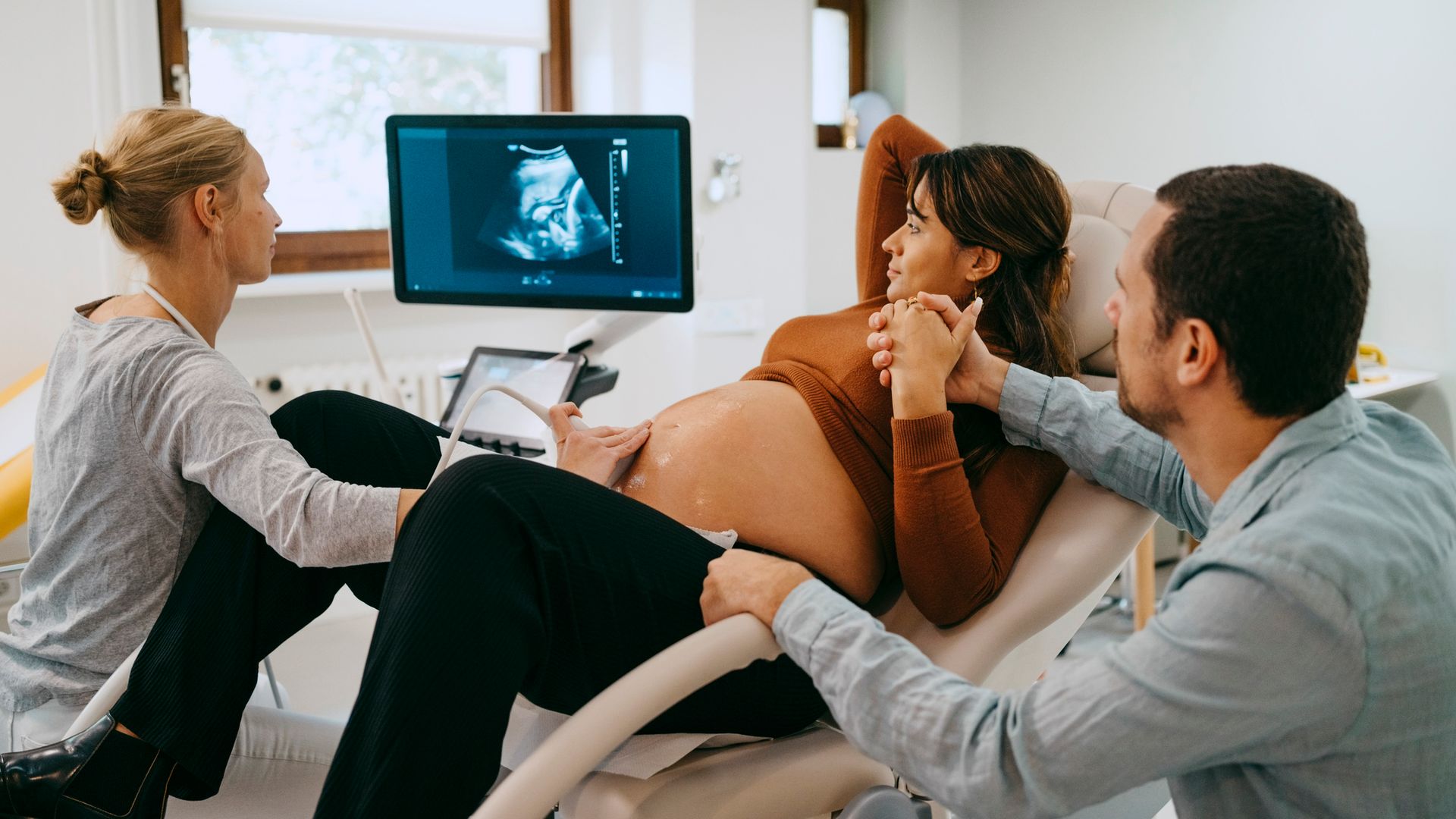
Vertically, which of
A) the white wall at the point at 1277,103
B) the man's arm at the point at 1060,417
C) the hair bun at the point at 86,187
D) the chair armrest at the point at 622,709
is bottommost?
the chair armrest at the point at 622,709

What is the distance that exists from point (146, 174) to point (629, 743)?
872mm

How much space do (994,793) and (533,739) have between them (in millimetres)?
610

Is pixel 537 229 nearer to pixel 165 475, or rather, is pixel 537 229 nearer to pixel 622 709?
pixel 165 475

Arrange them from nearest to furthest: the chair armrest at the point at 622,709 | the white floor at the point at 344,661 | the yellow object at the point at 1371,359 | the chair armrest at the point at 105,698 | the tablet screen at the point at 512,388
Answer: the chair armrest at the point at 622,709
the chair armrest at the point at 105,698
the tablet screen at the point at 512,388
the white floor at the point at 344,661
the yellow object at the point at 1371,359

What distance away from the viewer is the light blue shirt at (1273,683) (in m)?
0.76

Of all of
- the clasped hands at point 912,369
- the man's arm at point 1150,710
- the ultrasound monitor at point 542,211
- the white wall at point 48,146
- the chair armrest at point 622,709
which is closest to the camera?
the man's arm at point 1150,710

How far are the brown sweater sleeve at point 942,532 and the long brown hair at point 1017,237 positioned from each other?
0.88ft

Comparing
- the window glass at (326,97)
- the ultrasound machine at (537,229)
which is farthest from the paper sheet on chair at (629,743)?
the window glass at (326,97)

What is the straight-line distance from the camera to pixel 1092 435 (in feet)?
4.33

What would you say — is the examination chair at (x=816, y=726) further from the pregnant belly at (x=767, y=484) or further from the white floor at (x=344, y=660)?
the white floor at (x=344, y=660)

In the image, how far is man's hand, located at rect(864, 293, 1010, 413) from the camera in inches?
52.7

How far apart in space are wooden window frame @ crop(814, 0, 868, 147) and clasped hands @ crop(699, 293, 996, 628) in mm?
3002

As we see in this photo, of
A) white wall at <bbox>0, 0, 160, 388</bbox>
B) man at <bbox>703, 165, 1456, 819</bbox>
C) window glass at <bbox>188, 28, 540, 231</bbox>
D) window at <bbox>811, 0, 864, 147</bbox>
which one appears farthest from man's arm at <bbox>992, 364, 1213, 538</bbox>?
window at <bbox>811, 0, 864, 147</bbox>

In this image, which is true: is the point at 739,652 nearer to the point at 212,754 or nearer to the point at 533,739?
the point at 533,739
